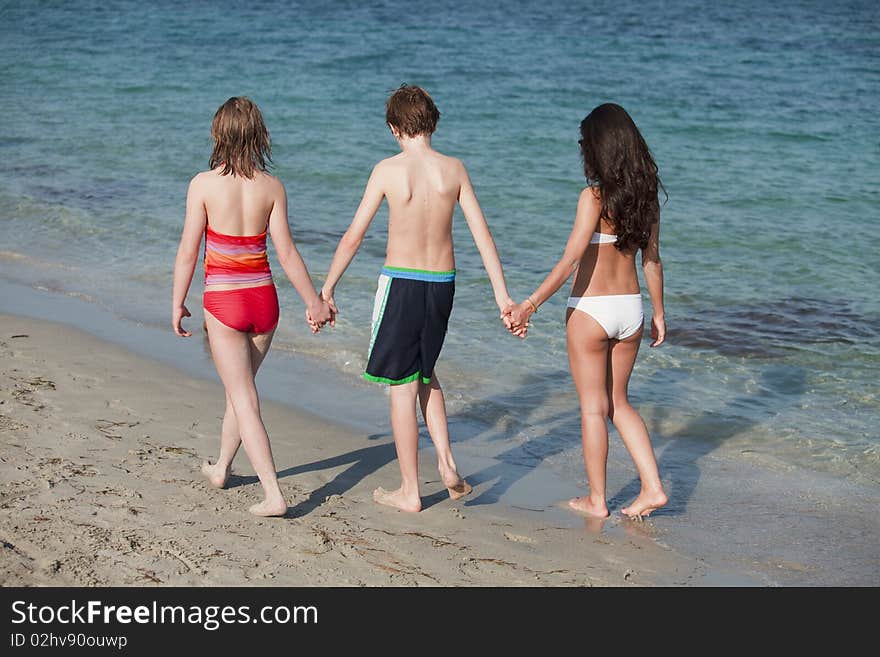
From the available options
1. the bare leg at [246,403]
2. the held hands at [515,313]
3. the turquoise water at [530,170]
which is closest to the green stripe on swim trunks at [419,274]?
the held hands at [515,313]

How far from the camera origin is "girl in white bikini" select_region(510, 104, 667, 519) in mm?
4781

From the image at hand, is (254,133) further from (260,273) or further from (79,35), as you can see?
(79,35)

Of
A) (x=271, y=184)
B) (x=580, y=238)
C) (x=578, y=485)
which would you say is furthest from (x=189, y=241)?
(x=578, y=485)

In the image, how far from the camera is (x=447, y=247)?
4.99 meters

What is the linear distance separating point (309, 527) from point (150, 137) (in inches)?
524

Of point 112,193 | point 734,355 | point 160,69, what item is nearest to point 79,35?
point 160,69

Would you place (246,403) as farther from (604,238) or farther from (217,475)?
(604,238)

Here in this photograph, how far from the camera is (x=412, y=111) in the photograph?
489 centimetres

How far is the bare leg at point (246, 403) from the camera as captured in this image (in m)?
Result: 4.80

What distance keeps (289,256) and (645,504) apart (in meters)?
2.16

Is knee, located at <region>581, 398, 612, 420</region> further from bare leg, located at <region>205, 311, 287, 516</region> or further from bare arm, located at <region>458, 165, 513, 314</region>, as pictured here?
bare leg, located at <region>205, 311, 287, 516</region>

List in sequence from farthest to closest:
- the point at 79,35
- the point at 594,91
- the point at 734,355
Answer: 1. the point at 79,35
2. the point at 594,91
3. the point at 734,355

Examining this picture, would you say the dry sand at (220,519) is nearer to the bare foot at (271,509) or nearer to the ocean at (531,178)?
the bare foot at (271,509)

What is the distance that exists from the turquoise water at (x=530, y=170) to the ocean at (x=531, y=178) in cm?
4
